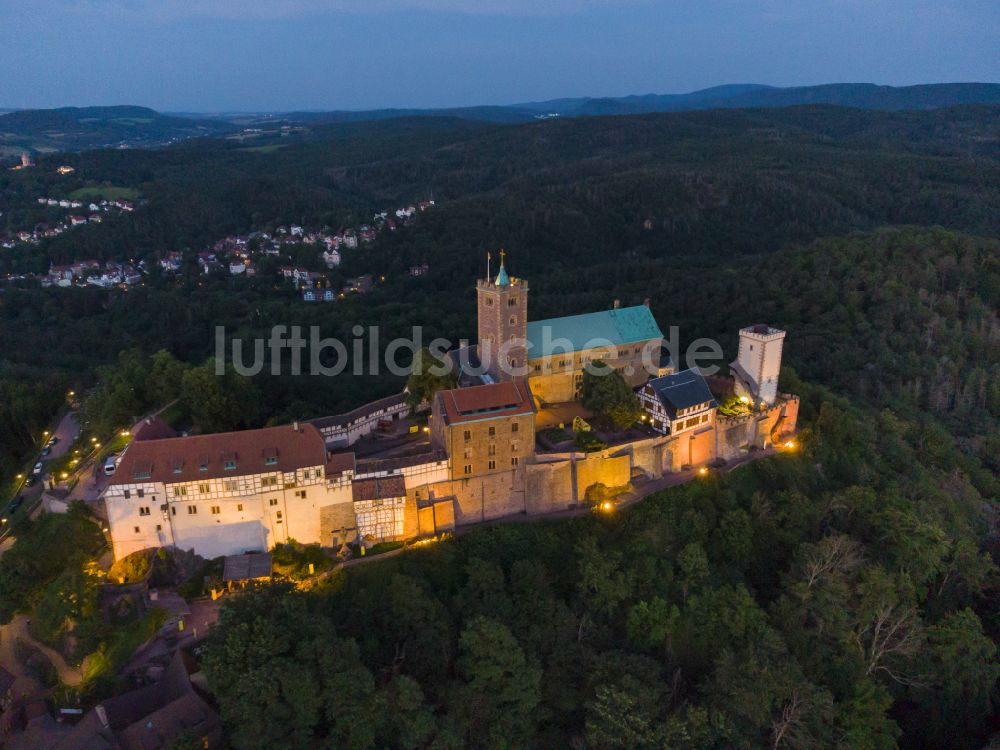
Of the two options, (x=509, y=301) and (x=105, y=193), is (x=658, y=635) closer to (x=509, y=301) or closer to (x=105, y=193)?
(x=509, y=301)

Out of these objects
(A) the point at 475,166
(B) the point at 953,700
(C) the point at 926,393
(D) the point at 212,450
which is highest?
(A) the point at 475,166

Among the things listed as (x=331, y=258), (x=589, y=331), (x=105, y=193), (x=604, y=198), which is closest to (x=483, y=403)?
(x=589, y=331)

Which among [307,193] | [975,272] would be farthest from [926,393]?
[307,193]

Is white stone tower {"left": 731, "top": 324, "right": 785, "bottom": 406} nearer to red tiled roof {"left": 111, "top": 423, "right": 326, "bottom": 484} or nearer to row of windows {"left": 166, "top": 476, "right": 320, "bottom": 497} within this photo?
red tiled roof {"left": 111, "top": 423, "right": 326, "bottom": 484}

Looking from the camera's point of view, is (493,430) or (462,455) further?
(493,430)

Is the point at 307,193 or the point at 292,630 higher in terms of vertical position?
the point at 307,193

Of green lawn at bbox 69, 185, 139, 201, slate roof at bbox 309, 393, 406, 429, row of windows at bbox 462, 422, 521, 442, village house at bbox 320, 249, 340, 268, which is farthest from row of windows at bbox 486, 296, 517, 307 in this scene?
green lawn at bbox 69, 185, 139, 201

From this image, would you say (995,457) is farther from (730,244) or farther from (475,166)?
(475,166)

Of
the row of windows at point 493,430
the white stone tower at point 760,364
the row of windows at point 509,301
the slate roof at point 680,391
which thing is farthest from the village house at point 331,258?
the row of windows at point 493,430
